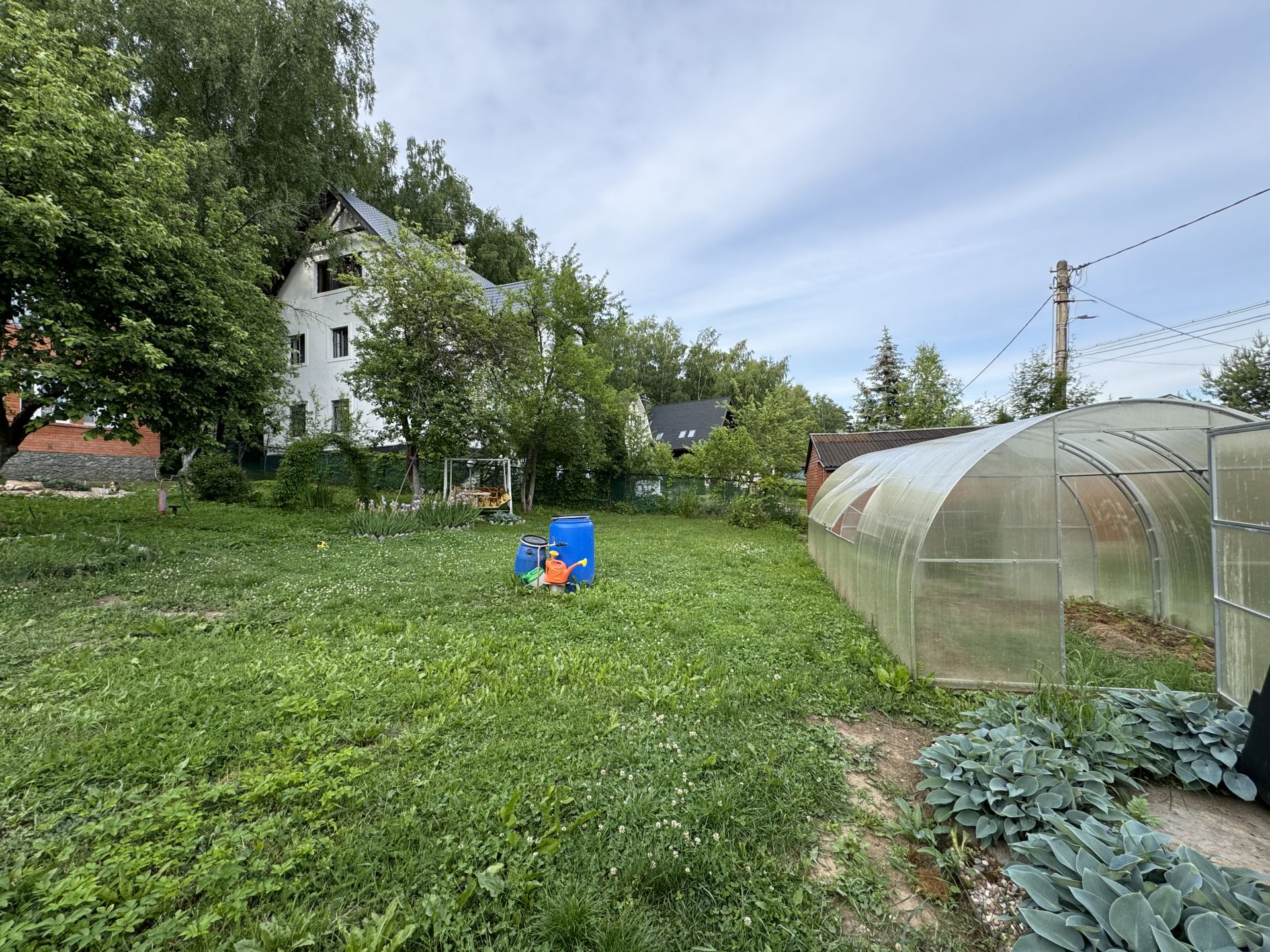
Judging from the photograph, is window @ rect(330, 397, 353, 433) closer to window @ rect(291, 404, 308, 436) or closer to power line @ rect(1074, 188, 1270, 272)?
window @ rect(291, 404, 308, 436)

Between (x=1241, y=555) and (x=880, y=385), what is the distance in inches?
1089

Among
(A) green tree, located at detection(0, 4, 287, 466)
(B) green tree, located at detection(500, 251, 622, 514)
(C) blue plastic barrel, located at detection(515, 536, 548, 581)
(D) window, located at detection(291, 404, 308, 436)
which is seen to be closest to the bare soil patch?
(C) blue plastic barrel, located at detection(515, 536, 548, 581)

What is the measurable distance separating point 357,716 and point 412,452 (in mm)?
11120

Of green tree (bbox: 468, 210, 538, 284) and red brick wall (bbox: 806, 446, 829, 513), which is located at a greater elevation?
green tree (bbox: 468, 210, 538, 284)

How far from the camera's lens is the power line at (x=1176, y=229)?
7250 millimetres

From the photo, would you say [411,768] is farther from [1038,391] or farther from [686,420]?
[686,420]

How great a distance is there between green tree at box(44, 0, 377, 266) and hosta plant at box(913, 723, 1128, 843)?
18966 mm

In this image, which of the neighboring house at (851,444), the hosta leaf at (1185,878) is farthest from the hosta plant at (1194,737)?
the neighboring house at (851,444)

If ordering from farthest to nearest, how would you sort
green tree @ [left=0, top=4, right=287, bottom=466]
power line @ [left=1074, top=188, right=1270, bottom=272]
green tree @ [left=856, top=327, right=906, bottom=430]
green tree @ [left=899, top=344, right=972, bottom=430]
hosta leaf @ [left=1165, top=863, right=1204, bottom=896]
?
green tree @ [left=856, top=327, right=906, bottom=430], green tree @ [left=899, top=344, right=972, bottom=430], power line @ [left=1074, top=188, right=1270, bottom=272], green tree @ [left=0, top=4, right=287, bottom=466], hosta leaf @ [left=1165, top=863, right=1204, bottom=896]

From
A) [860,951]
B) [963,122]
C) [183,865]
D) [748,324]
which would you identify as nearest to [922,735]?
[860,951]

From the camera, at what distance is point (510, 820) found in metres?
2.31

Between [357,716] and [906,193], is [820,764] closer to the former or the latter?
[357,716]

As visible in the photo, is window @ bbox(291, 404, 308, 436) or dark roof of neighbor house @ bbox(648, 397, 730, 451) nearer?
window @ bbox(291, 404, 308, 436)

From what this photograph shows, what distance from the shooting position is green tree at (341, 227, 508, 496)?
1234 cm
